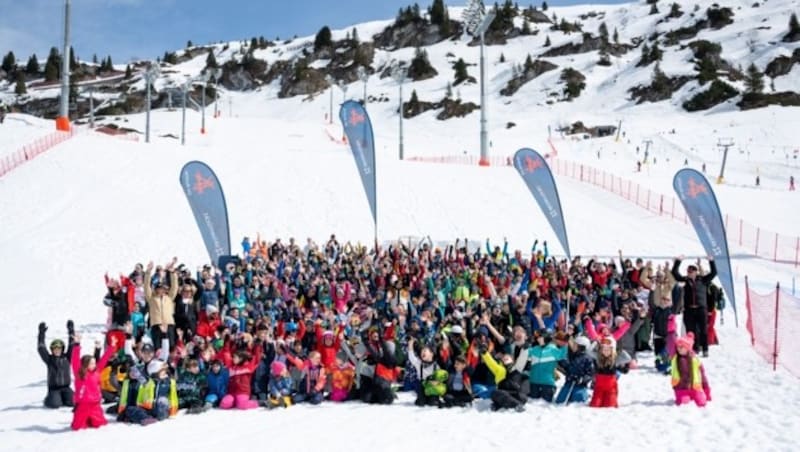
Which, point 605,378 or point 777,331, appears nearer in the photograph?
point 605,378

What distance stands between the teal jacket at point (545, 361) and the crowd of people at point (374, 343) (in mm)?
14

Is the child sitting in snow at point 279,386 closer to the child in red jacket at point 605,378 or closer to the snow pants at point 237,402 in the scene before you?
the snow pants at point 237,402

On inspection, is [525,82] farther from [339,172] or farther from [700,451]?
[700,451]

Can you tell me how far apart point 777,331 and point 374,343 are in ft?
19.5

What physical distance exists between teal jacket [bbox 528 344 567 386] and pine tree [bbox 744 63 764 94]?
69727 mm

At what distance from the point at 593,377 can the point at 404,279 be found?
503 cm

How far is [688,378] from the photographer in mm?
7441

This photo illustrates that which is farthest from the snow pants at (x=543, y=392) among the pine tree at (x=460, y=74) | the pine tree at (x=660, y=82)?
the pine tree at (x=460, y=74)

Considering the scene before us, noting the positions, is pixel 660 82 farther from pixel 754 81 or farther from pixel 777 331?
pixel 777 331

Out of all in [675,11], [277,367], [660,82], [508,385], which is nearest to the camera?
[508,385]

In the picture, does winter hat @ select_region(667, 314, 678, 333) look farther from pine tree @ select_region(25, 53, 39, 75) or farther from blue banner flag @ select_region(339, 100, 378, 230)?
pine tree @ select_region(25, 53, 39, 75)

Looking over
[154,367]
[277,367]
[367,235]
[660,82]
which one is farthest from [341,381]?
[660,82]

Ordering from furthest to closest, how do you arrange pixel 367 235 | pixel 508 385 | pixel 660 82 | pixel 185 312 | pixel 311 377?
pixel 660 82, pixel 367 235, pixel 185 312, pixel 311 377, pixel 508 385

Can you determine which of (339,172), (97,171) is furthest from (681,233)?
(97,171)
